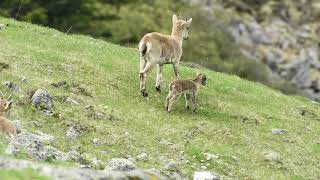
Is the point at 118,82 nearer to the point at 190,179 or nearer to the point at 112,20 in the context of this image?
the point at 190,179

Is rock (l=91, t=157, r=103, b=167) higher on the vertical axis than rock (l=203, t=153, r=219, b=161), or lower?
higher

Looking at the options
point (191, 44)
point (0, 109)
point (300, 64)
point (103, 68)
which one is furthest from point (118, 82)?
point (300, 64)

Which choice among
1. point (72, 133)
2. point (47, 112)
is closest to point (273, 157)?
point (72, 133)

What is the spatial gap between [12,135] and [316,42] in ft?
256

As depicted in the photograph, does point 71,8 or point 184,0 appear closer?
point 71,8

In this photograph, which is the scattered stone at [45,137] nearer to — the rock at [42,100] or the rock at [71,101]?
the rock at [42,100]

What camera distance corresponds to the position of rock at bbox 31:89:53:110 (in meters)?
19.8

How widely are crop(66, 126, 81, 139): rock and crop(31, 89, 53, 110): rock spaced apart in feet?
4.38

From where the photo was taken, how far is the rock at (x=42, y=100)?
19794 mm

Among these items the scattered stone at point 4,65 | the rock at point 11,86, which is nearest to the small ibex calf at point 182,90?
the rock at point 11,86

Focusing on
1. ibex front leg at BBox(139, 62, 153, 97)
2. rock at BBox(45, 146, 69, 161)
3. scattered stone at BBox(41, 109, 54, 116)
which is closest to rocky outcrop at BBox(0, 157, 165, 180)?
rock at BBox(45, 146, 69, 161)

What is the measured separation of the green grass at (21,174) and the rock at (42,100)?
11105 millimetres

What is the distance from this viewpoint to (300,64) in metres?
85.1

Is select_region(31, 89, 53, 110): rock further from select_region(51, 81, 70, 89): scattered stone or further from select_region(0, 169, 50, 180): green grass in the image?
select_region(0, 169, 50, 180): green grass
